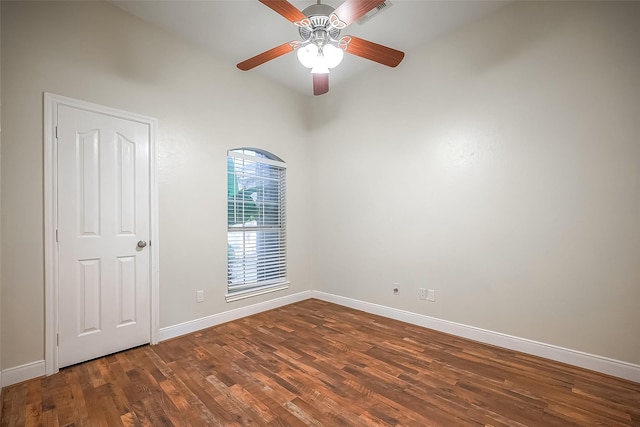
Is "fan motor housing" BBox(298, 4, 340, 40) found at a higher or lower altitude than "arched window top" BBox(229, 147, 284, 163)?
higher

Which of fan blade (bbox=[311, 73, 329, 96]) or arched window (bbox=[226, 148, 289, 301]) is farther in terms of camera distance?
arched window (bbox=[226, 148, 289, 301])

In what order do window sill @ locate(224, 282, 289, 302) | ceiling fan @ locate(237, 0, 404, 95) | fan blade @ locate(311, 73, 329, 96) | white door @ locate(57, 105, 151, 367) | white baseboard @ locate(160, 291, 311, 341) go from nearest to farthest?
ceiling fan @ locate(237, 0, 404, 95), white door @ locate(57, 105, 151, 367), fan blade @ locate(311, 73, 329, 96), white baseboard @ locate(160, 291, 311, 341), window sill @ locate(224, 282, 289, 302)

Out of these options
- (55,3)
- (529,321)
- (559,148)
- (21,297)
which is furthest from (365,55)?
(21,297)

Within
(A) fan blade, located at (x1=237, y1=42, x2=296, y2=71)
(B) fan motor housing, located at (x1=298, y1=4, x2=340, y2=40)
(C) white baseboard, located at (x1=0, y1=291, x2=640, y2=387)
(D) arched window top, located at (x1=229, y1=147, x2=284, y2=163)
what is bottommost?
(C) white baseboard, located at (x1=0, y1=291, x2=640, y2=387)

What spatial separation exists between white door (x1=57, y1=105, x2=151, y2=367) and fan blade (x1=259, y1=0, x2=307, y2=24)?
5.83 ft

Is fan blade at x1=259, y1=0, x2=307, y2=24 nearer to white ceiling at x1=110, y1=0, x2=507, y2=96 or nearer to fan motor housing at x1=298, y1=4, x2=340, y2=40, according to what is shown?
fan motor housing at x1=298, y1=4, x2=340, y2=40

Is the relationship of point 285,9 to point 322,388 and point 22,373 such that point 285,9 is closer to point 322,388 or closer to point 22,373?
point 322,388

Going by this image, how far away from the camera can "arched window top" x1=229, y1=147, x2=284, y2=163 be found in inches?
144

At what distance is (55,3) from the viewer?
2334mm

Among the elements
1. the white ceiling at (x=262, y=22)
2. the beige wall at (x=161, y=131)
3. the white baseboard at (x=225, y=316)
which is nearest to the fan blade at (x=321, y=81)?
the white ceiling at (x=262, y=22)

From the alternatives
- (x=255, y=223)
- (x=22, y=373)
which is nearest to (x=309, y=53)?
(x=255, y=223)

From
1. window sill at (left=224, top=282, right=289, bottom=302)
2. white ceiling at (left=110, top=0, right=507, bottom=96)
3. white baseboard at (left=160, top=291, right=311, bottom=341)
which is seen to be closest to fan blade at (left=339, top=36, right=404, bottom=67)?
white ceiling at (left=110, top=0, right=507, bottom=96)

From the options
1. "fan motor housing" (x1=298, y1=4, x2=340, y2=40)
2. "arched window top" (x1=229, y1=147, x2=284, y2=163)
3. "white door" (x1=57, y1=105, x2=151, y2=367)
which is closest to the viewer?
"fan motor housing" (x1=298, y1=4, x2=340, y2=40)

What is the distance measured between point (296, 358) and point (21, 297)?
2.16m
